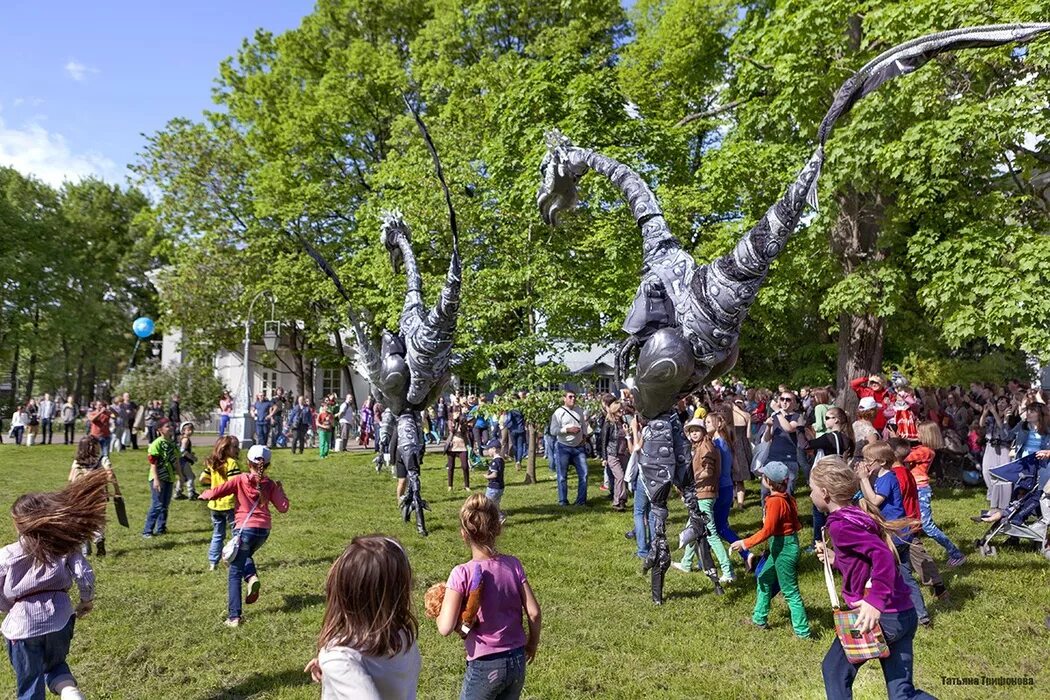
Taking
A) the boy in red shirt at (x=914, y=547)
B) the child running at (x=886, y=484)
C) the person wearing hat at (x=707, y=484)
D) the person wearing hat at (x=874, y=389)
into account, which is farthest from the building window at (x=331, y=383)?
the child running at (x=886, y=484)

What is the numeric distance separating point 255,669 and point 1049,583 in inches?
275

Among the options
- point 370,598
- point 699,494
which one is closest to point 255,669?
point 370,598

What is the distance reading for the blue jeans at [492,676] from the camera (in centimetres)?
324

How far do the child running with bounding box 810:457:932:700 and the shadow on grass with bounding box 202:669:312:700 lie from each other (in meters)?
3.42

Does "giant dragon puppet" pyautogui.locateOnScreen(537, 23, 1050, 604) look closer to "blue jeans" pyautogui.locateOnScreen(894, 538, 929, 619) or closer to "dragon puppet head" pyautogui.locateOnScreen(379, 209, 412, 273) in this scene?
"blue jeans" pyautogui.locateOnScreen(894, 538, 929, 619)

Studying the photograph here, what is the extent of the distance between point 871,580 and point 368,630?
241 centimetres

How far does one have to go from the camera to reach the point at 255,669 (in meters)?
5.24

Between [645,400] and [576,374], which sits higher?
[576,374]

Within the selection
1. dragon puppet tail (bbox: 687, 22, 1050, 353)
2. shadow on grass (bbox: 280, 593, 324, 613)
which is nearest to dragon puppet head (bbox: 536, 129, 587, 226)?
dragon puppet tail (bbox: 687, 22, 1050, 353)

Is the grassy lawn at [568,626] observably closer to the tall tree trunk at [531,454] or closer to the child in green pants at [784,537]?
the child in green pants at [784,537]

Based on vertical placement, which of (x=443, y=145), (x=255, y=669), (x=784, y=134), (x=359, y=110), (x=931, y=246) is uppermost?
(x=359, y=110)

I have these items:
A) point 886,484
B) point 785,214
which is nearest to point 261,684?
point 886,484

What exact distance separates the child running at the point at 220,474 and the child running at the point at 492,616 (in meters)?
4.37

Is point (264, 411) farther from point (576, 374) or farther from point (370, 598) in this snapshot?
point (370, 598)
